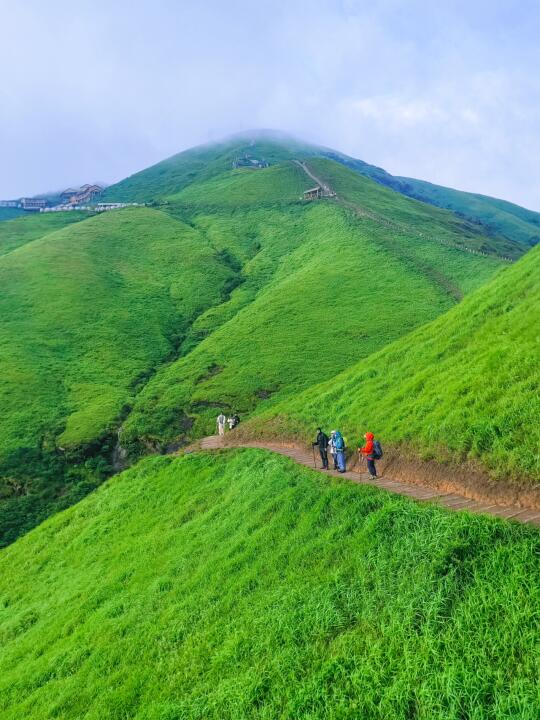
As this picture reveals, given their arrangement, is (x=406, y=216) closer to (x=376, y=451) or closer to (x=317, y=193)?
(x=317, y=193)

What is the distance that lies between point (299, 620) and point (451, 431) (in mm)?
8922

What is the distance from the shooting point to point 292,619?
12742mm

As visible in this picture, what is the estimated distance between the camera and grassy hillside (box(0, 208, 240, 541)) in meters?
45.5

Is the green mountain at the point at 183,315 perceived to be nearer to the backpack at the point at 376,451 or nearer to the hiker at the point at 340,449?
the hiker at the point at 340,449

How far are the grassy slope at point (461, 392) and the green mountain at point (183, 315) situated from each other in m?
15.7

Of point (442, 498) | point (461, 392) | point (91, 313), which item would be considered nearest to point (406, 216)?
point (91, 313)

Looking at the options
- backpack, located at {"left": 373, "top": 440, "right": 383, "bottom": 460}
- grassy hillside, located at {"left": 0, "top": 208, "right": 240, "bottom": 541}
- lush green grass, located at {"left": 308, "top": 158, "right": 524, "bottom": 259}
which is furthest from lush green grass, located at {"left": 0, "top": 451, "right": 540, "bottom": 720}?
lush green grass, located at {"left": 308, "top": 158, "right": 524, "bottom": 259}

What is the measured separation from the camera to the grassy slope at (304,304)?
5092cm

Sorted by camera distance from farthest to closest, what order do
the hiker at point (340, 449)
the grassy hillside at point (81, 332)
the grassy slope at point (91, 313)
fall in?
1. the grassy slope at point (91, 313)
2. the grassy hillside at point (81, 332)
3. the hiker at point (340, 449)

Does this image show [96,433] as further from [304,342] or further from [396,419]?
[396,419]

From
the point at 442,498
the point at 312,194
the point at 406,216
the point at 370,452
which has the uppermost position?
the point at 312,194

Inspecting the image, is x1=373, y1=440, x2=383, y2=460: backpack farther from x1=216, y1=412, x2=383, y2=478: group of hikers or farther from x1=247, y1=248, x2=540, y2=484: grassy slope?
x1=247, y1=248, x2=540, y2=484: grassy slope

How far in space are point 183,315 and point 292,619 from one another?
68.8 metres

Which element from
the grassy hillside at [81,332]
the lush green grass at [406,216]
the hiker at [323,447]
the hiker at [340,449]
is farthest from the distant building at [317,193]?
the hiker at [340,449]
